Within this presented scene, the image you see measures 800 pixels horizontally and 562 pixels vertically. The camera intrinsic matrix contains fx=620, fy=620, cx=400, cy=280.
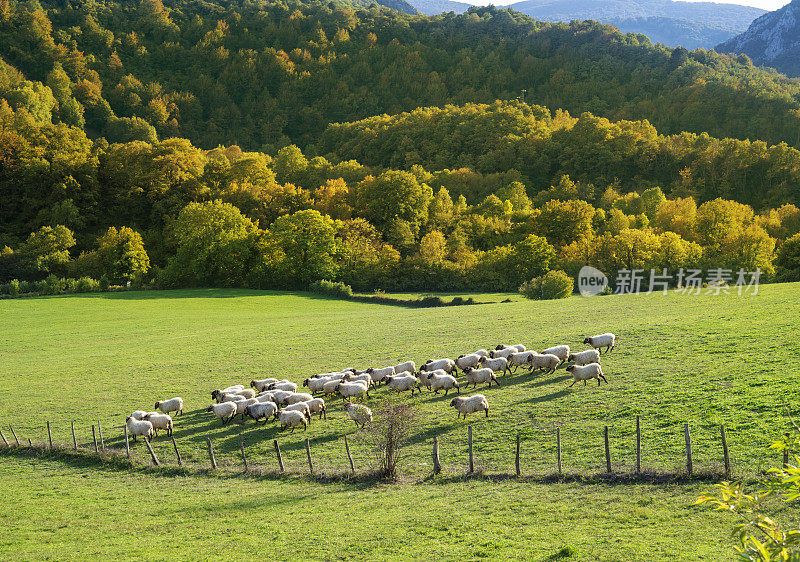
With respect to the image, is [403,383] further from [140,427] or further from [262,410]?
[140,427]

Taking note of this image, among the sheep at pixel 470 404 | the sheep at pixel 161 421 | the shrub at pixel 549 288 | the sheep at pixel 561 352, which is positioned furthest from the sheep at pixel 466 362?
the shrub at pixel 549 288

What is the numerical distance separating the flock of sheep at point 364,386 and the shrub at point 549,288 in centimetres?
3158

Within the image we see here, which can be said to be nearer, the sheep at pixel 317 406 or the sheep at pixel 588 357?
the sheep at pixel 317 406

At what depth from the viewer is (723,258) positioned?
74.7 meters

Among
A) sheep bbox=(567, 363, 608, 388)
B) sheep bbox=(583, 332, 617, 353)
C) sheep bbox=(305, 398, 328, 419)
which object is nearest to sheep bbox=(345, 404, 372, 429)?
sheep bbox=(305, 398, 328, 419)

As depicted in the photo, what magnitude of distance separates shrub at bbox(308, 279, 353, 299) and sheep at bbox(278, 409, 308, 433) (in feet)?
163

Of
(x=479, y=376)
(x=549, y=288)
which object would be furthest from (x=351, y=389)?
(x=549, y=288)

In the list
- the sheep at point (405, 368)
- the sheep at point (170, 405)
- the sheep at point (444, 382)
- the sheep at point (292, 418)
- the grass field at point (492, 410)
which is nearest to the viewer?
the grass field at point (492, 410)

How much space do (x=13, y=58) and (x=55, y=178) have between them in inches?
4066

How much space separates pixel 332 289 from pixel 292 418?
51.4m

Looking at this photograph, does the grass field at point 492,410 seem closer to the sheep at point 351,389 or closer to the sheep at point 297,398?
the sheep at point 351,389

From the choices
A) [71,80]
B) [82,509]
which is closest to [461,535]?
[82,509]

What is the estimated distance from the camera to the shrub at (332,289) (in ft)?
243

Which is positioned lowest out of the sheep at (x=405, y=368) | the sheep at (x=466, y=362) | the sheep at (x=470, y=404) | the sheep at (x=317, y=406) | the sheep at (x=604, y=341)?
the sheep at (x=317, y=406)
